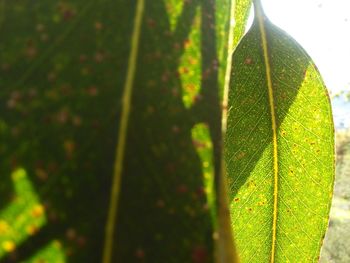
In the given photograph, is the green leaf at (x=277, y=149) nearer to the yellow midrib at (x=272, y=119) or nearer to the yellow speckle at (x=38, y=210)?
the yellow midrib at (x=272, y=119)

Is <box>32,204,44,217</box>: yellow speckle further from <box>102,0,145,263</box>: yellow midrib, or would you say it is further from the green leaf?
the green leaf

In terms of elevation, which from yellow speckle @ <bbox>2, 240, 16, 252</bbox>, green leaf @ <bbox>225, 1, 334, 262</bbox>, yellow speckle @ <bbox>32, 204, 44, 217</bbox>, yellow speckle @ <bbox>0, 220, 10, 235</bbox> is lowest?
green leaf @ <bbox>225, 1, 334, 262</bbox>

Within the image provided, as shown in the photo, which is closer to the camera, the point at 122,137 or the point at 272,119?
the point at 122,137

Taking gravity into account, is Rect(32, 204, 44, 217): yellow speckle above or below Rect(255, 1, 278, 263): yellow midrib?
above

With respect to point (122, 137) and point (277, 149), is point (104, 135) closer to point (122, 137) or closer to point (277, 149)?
point (122, 137)

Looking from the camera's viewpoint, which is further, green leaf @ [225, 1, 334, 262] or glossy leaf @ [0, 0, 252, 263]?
green leaf @ [225, 1, 334, 262]

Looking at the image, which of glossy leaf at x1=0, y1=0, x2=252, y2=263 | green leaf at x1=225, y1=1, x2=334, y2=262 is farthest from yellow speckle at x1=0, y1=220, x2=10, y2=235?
green leaf at x1=225, y1=1, x2=334, y2=262

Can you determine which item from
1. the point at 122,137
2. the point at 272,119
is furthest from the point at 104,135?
the point at 272,119
